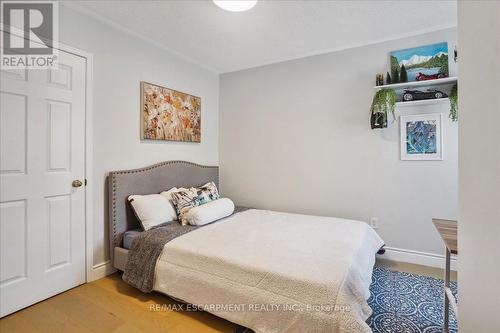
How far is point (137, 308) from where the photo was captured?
1.94 metres

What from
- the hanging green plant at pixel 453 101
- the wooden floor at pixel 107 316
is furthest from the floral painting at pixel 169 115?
the hanging green plant at pixel 453 101

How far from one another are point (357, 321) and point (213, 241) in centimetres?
117

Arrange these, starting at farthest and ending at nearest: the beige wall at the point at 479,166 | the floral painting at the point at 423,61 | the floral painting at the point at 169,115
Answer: the floral painting at the point at 169,115, the floral painting at the point at 423,61, the beige wall at the point at 479,166

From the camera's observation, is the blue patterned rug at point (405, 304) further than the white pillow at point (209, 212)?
No

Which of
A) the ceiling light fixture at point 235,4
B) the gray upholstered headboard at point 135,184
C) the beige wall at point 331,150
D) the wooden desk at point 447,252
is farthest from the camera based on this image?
the beige wall at point 331,150

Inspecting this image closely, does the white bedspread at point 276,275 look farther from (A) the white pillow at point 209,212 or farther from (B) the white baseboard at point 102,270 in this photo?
(B) the white baseboard at point 102,270

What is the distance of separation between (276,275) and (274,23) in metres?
2.31

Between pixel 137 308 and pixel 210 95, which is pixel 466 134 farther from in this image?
pixel 210 95

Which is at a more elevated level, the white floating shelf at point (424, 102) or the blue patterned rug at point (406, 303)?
the white floating shelf at point (424, 102)

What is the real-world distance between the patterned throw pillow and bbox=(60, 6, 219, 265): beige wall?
55cm

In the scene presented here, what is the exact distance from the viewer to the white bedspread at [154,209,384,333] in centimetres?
139

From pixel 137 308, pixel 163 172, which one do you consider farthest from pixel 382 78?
pixel 137 308

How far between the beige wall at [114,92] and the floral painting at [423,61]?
8.69ft

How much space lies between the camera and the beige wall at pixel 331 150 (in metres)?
2.68
